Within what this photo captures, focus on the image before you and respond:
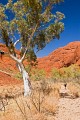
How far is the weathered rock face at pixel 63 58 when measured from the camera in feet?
393

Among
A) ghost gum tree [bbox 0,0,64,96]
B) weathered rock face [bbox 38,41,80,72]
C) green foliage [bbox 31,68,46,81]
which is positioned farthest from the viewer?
weathered rock face [bbox 38,41,80,72]

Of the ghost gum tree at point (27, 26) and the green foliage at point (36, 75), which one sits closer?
the ghost gum tree at point (27, 26)

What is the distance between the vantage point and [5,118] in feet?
29.5

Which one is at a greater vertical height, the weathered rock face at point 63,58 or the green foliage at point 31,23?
the weathered rock face at point 63,58

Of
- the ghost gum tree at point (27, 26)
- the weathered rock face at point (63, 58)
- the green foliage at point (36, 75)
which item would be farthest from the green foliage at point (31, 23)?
the weathered rock face at point (63, 58)

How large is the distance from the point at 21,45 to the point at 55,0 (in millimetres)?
4389

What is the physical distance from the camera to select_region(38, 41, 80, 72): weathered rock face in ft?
393

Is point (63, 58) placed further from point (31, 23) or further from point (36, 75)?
point (31, 23)

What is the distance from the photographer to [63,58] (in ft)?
406

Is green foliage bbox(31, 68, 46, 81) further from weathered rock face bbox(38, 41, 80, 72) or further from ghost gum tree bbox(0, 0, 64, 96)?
weathered rock face bbox(38, 41, 80, 72)

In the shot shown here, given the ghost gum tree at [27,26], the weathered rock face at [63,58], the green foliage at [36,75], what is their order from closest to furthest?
the ghost gum tree at [27,26] → the green foliage at [36,75] → the weathered rock face at [63,58]

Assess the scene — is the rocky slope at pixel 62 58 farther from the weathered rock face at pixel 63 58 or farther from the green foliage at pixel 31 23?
the green foliage at pixel 31 23

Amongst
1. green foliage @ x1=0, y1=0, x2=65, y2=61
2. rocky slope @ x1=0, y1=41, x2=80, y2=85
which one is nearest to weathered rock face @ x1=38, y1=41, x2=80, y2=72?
rocky slope @ x1=0, y1=41, x2=80, y2=85

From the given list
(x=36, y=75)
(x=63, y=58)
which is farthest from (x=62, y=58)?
(x=36, y=75)
